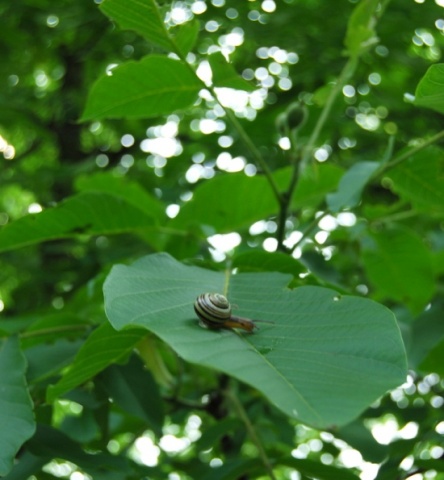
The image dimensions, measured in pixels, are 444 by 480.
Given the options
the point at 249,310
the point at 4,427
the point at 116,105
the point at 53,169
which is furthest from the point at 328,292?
the point at 53,169

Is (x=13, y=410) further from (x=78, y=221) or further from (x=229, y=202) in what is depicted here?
(x=229, y=202)

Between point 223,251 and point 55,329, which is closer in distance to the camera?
point 55,329

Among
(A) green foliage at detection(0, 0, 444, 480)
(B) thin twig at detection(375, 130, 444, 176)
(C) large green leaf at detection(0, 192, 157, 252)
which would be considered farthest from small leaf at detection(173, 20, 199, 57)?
(B) thin twig at detection(375, 130, 444, 176)

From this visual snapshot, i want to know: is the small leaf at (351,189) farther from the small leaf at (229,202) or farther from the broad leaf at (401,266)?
the broad leaf at (401,266)

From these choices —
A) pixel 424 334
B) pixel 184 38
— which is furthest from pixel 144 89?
pixel 424 334

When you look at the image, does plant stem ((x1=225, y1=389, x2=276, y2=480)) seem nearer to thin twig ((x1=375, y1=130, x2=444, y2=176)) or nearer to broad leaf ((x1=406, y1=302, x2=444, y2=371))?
broad leaf ((x1=406, y1=302, x2=444, y2=371))

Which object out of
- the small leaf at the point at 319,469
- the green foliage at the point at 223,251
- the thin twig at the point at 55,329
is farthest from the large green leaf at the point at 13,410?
the small leaf at the point at 319,469

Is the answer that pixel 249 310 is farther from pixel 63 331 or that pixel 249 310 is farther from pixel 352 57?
pixel 352 57
